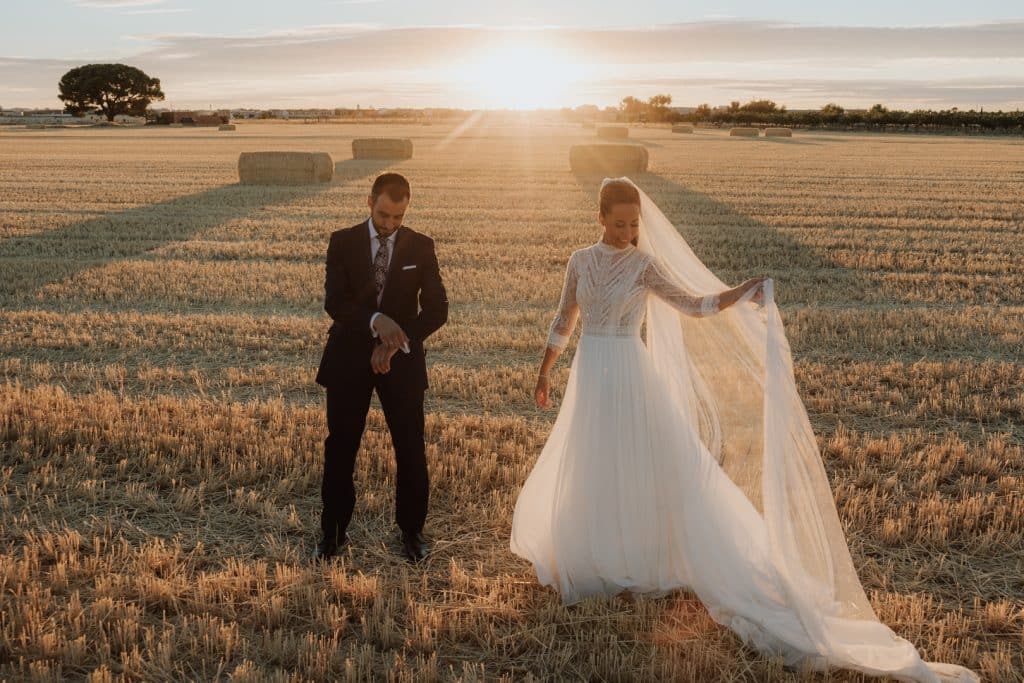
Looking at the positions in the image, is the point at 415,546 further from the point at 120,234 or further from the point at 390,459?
the point at 120,234

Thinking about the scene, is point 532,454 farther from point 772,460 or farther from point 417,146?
point 417,146

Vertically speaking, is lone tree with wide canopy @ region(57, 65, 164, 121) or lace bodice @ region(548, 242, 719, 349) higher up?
lone tree with wide canopy @ region(57, 65, 164, 121)

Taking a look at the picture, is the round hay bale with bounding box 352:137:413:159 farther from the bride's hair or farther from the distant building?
the distant building

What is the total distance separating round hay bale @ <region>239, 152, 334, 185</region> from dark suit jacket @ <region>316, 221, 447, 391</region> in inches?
961

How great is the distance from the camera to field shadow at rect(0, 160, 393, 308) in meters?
→ 14.2

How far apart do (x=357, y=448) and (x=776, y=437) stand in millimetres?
2179

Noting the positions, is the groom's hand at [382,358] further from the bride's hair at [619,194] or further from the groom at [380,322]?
the bride's hair at [619,194]

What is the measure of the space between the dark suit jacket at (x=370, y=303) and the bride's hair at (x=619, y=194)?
38.5 inches

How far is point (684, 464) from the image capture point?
457cm

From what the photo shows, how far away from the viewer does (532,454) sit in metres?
6.92

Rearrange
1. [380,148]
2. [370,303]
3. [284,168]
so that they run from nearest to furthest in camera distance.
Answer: [370,303], [284,168], [380,148]

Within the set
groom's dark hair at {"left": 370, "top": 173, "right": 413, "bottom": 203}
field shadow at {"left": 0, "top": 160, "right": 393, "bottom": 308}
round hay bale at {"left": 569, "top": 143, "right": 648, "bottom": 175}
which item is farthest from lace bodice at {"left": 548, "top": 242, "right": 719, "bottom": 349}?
round hay bale at {"left": 569, "top": 143, "right": 648, "bottom": 175}

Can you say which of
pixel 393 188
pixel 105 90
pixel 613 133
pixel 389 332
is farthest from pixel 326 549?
pixel 105 90

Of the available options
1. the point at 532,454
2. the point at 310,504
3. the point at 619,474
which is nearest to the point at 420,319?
the point at 619,474
